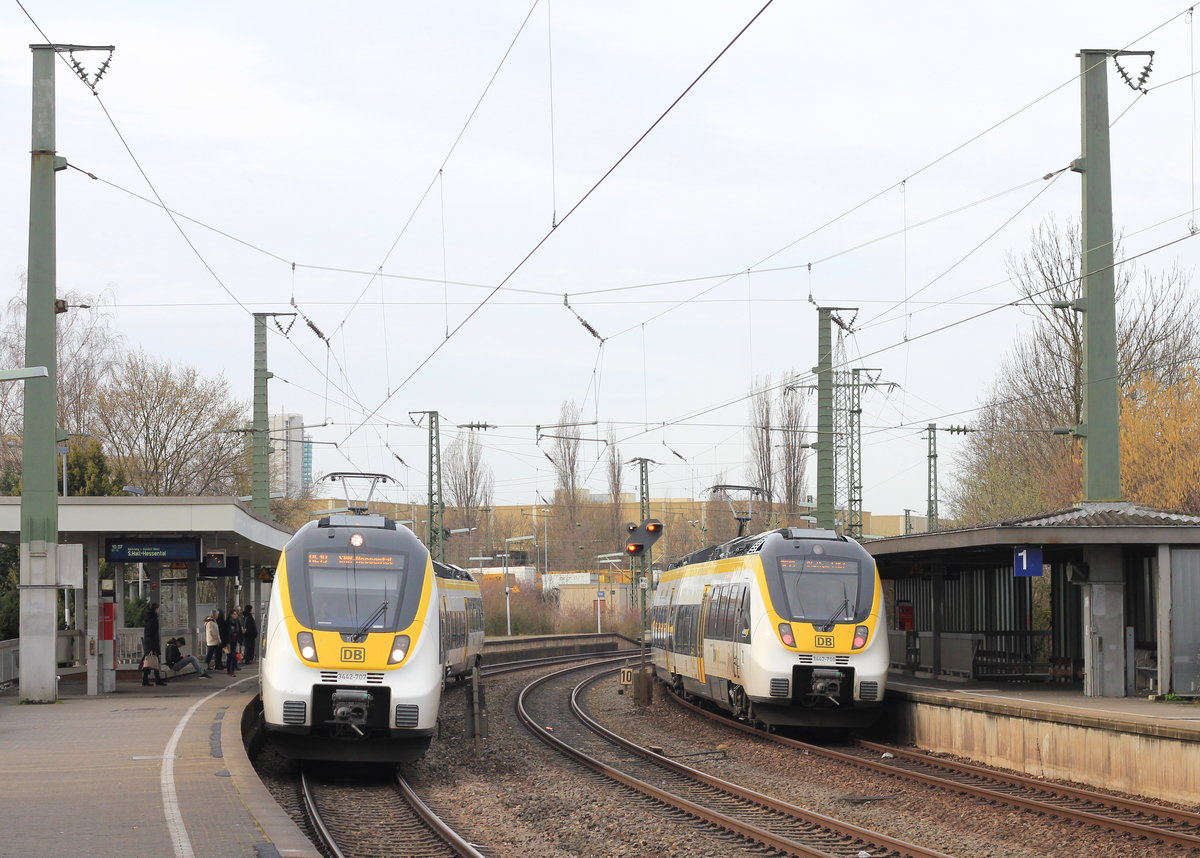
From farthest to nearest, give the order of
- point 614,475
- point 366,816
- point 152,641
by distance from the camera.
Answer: point 614,475 < point 152,641 < point 366,816

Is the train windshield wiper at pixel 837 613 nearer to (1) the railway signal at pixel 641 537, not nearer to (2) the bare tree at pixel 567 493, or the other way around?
(1) the railway signal at pixel 641 537

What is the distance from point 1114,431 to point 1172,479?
534 inches

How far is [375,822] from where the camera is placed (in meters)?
13.3

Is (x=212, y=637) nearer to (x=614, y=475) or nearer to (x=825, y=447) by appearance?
(x=825, y=447)

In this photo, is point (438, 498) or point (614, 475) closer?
point (438, 498)

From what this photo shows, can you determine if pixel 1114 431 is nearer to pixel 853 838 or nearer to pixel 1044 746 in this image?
pixel 1044 746

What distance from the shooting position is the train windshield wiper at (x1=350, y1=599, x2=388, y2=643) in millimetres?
15523

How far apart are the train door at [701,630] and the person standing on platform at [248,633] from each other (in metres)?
13.0

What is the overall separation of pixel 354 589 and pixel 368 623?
54 centimetres

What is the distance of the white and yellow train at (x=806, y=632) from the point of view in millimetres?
19328

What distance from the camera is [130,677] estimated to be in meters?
29.2

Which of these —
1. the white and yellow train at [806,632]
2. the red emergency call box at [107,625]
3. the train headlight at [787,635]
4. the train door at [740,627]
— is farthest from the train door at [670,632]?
the red emergency call box at [107,625]

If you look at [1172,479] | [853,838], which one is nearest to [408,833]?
[853,838]

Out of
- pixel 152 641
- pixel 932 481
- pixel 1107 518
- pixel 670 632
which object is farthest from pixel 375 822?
pixel 932 481
